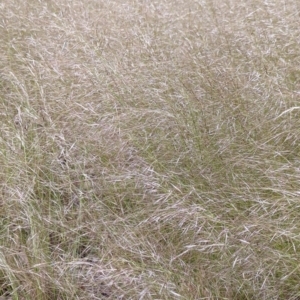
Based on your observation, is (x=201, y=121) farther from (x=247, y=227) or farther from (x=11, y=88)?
(x=11, y=88)

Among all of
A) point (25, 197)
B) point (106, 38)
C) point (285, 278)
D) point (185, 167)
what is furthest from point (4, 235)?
point (106, 38)

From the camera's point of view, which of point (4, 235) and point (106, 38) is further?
point (106, 38)

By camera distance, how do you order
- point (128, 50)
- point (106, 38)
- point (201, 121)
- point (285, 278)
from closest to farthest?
point (285, 278) → point (201, 121) → point (128, 50) → point (106, 38)

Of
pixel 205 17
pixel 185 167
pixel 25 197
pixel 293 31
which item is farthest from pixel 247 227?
pixel 205 17

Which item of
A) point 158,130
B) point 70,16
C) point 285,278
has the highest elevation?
point 285,278

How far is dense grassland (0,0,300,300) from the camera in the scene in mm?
1215

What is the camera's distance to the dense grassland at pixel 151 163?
1.21 m

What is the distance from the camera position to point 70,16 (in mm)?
2734

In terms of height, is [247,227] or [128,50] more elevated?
[247,227]

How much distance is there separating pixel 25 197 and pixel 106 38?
118 cm

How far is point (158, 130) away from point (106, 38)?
0.85 metres

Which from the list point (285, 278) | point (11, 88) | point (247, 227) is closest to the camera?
point (285, 278)

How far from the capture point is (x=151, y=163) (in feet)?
5.10

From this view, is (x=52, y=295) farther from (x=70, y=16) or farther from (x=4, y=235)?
(x=70, y=16)
